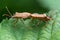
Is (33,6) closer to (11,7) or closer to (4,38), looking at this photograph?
(11,7)

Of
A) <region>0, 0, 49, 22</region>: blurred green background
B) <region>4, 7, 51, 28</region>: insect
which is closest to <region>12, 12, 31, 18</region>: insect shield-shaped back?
<region>4, 7, 51, 28</region>: insect

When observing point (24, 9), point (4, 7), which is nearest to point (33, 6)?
point (24, 9)

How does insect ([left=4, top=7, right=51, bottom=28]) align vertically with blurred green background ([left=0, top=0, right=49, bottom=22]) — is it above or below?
below

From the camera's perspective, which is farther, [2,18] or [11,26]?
[2,18]

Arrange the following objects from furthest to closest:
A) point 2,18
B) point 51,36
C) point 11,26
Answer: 1. point 2,18
2. point 11,26
3. point 51,36

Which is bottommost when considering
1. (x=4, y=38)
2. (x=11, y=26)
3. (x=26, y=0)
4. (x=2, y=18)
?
(x=4, y=38)

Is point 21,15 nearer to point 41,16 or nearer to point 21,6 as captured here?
point 41,16

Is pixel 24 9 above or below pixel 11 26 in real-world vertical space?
above

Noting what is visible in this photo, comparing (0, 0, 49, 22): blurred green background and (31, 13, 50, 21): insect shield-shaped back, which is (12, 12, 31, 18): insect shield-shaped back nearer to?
(31, 13, 50, 21): insect shield-shaped back
